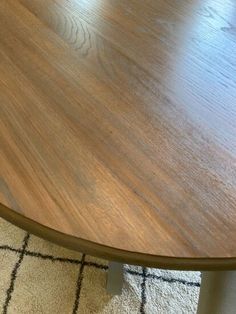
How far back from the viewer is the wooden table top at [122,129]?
1.29 feet

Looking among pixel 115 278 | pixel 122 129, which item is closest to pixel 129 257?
pixel 122 129

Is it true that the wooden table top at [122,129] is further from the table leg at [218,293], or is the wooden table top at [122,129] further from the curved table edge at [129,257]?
the table leg at [218,293]

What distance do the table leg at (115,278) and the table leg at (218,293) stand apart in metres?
0.33

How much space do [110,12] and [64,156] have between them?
1.13ft

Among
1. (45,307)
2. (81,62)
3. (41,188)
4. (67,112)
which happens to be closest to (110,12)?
(81,62)

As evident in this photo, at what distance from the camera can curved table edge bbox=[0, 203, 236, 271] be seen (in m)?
0.38

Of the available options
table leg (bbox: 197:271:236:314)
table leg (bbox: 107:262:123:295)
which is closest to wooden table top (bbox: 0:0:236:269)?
table leg (bbox: 197:271:236:314)

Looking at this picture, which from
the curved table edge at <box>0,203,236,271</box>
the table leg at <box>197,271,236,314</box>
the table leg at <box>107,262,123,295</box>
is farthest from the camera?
the table leg at <box>107,262,123,295</box>

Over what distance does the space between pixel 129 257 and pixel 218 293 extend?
23 cm

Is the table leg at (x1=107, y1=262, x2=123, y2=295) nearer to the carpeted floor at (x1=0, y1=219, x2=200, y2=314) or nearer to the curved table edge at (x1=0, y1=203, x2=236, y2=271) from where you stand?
the carpeted floor at (x1=0, y1=219, x2=200, y2=314)

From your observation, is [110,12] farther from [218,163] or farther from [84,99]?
[218,163]

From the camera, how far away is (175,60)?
60 cm

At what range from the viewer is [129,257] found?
1.25 feet

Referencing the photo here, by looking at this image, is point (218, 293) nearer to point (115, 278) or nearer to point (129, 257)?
point (129, 257)
